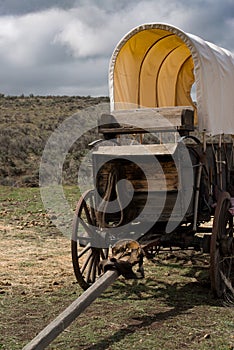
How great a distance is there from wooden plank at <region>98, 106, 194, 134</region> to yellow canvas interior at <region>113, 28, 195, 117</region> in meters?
1.17

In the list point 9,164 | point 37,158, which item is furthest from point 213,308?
point 37,158

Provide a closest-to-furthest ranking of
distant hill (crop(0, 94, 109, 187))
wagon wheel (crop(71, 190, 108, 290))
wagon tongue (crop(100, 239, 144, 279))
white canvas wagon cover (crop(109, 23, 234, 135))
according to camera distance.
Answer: wagon tongue (crop(100, 239, 144, 279)) → wagon wheel (crop(71, 190, 108, 290)) → white canvas wagon cover (crop(109, 23, 234, 135)) → distant hill (crop(0, 94, 109, 187))

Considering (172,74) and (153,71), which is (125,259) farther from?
(172,74)

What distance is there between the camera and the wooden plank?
6.29 meters

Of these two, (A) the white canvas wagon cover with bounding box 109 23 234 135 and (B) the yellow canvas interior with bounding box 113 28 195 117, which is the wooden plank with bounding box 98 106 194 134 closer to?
(A) the white canvas wagon cover with bounding box 109 23 234 135

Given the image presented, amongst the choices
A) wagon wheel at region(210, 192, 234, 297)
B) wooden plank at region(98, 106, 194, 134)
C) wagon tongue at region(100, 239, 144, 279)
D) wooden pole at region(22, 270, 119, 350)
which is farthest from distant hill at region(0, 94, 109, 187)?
wooden pole at region(22, 270, 119, 350)

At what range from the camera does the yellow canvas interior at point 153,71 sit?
26.0 ft

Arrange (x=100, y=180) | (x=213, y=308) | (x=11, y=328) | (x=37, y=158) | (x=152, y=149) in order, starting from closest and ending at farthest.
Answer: (x=11, y=328)
(x=213, y=308)
(x=152, y=149)
(x=100, y=180)
(x=37, y=158)

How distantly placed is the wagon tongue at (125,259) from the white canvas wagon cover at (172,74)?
1.75 m

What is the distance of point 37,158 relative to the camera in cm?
2536

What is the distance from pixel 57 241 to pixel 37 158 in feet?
52.5

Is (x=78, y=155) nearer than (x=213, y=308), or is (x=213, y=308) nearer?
(x=213, y=308)

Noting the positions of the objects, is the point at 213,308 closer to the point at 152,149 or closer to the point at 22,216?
the point at 152,149

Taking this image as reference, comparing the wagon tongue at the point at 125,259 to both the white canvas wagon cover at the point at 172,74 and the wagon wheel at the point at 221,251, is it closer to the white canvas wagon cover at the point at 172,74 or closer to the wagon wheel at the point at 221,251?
the wagon wheel at the point at 221,251
